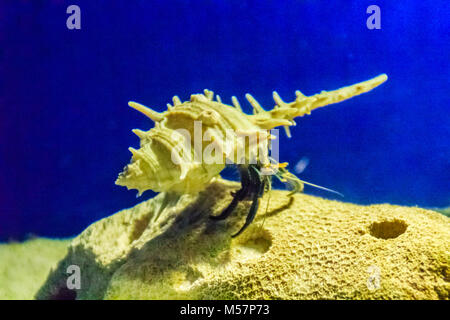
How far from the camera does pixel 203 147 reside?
5.91ft

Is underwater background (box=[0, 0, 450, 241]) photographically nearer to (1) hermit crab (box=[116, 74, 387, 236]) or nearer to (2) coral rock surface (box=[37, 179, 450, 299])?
(1) hermit crab (box=[116, 74, 387, 236])

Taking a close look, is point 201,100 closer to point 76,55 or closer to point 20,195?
point 76,55

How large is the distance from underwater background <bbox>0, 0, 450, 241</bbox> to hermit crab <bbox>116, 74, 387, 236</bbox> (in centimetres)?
108

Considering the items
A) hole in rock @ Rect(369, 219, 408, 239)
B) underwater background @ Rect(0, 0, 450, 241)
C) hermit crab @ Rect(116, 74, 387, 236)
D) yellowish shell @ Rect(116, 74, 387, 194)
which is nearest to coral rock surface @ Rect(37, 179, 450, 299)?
hole in rock @ Rect(369, 219, 408, 239)

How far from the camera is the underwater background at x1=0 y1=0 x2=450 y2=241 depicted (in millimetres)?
2744

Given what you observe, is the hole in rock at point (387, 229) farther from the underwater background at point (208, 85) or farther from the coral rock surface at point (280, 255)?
the underwater background at point (208, 85)

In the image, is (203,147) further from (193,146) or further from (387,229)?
(387,229)

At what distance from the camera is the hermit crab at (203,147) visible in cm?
175

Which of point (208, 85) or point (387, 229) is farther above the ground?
point (208, 85)

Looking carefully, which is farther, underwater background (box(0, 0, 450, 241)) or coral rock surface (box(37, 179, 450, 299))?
underwater background (box(0, 0, 450, 241))

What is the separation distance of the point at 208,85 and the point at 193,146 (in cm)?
180

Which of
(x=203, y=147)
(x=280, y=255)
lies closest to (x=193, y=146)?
(x=203, y=147)
